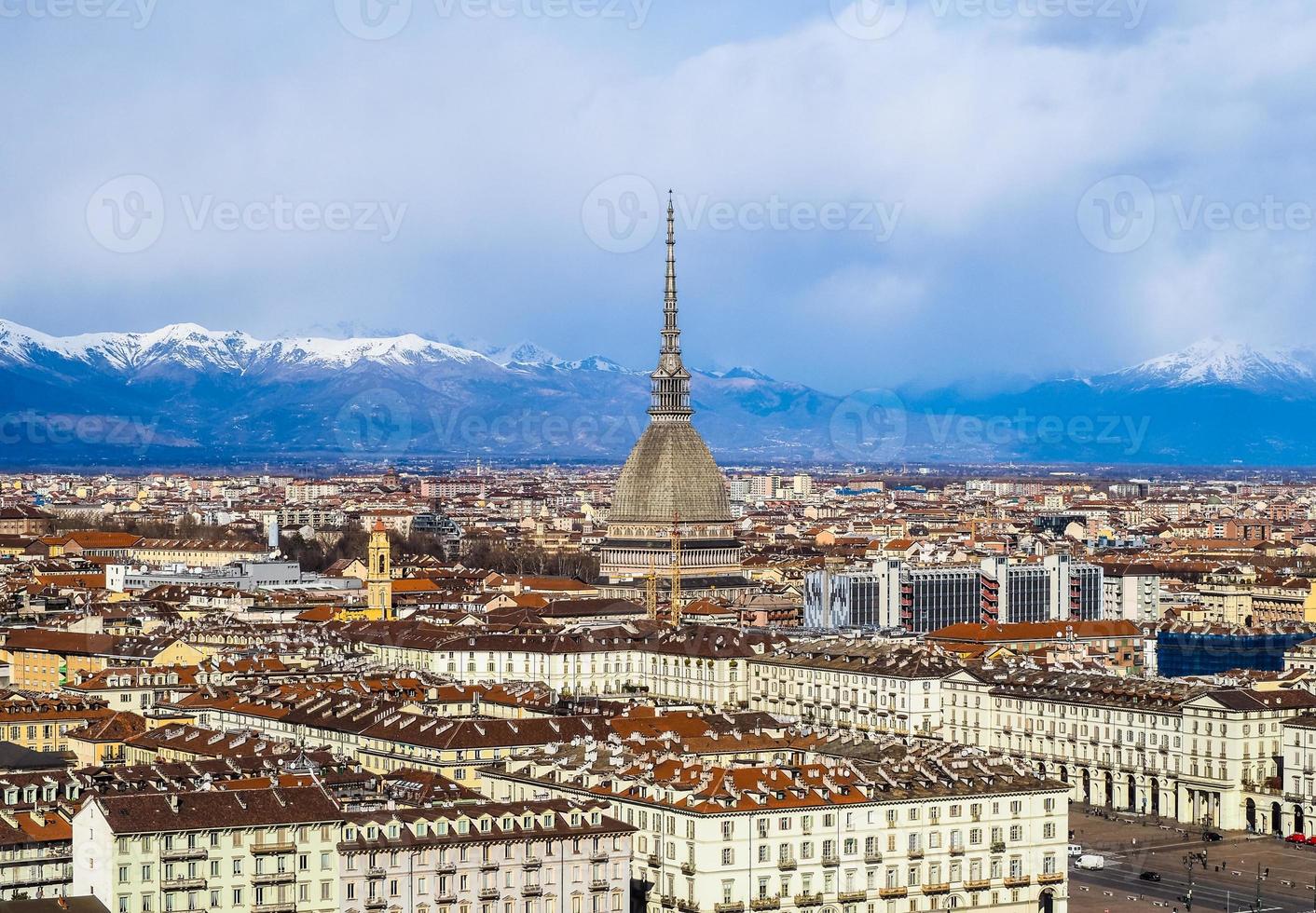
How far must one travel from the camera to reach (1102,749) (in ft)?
233

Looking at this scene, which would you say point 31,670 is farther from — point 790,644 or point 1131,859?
point 1131,859

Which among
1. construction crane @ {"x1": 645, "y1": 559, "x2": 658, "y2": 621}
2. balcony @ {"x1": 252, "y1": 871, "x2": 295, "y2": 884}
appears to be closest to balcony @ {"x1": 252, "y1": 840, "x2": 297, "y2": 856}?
balcony @ {"x1": 252, "y1": 871, "x2": 295, "y2": 884}

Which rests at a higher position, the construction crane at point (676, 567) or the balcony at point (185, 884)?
the construction crane at point (676, 567)

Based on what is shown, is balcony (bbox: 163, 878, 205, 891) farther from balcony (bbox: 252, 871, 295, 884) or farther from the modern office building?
the modern office building

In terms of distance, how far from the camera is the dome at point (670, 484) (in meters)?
123

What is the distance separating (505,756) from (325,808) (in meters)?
13.2

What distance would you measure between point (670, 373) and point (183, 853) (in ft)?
272

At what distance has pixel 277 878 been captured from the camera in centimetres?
4606

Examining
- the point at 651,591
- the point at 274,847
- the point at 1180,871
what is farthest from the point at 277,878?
the point at 651,591

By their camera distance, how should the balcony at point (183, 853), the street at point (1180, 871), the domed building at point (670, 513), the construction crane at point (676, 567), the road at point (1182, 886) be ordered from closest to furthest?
the balcony at point (183, 853) → the road at point (1182, 886) → the street at point (1180, 871) → the construction crane at point (676, 567) → the domed building at point (670, 513)

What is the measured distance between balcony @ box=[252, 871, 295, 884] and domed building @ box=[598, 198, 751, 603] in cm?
7182

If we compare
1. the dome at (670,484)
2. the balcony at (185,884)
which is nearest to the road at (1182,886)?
the balcony at (185,884)

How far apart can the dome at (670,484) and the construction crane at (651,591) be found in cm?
374

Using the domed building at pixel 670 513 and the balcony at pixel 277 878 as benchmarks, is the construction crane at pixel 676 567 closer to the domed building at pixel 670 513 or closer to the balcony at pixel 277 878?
the domed building at pixel 670 513
